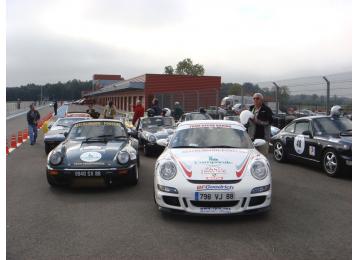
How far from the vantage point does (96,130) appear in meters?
7.95

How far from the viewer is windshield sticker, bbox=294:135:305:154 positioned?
8.70m

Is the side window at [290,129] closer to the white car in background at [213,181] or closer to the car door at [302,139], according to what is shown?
the car door at [302,139]

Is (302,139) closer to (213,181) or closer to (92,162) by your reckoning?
(213,181)

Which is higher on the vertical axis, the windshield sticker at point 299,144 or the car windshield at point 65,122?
the car windshield at point 65,122

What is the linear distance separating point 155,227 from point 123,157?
2.22m

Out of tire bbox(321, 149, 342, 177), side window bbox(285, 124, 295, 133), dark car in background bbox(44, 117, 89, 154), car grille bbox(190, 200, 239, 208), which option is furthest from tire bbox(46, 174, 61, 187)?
side window bbox(285, 124, 295, 133)

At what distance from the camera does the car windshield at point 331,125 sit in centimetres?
825

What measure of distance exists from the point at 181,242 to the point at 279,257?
1.05 metres

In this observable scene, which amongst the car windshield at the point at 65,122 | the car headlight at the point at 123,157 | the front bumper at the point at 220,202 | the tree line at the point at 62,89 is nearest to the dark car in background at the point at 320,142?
the front bumper at the point at 220,202

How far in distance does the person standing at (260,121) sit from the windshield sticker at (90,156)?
3.04 metres

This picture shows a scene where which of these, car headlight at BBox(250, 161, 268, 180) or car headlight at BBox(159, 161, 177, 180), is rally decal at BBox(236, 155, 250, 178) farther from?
car headlight at BBox(159, 161, 177, 180)

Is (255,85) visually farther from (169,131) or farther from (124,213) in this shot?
(124,213)

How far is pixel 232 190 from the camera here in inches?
181
